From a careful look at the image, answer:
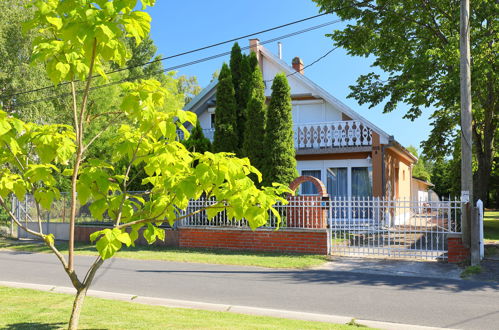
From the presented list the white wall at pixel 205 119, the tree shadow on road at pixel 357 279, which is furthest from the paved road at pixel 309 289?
the white wall at pixel 205 119

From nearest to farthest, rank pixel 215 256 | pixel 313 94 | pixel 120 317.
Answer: pixel 120 317 < pixel 215 256 < pixel 313 94

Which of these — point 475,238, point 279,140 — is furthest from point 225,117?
point 475,238

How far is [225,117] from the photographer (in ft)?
59.1

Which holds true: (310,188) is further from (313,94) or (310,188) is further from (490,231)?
(490,231)

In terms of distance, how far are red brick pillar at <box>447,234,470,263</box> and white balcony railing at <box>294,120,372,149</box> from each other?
8527mm

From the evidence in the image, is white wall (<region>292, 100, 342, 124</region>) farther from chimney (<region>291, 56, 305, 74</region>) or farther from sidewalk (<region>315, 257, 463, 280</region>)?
sidewalk (<region>315, 257, 463, 280</region>)

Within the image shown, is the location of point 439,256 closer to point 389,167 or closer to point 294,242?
point 294,242

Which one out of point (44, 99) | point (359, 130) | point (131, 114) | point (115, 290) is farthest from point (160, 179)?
point (44, 99)

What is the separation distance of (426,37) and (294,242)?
12.1 meters

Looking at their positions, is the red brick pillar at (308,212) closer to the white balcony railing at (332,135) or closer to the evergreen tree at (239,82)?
the evergreen tree at (239,82)

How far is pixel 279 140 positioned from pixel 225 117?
3053 millimetres

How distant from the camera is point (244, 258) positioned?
41.3 ft

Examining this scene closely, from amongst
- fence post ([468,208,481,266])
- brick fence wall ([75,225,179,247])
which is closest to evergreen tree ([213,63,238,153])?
brick fence wall ([75,225,179,247])

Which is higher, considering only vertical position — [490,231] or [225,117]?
[225,117]
